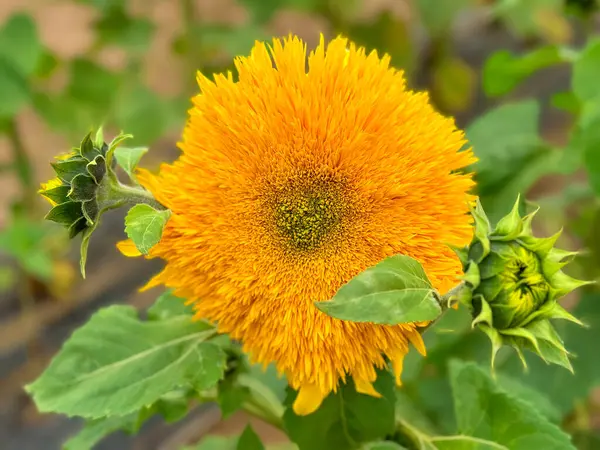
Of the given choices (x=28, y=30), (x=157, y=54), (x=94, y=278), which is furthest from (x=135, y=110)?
(x=157, y=54)

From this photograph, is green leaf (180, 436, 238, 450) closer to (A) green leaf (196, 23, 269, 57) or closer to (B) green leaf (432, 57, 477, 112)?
(A) green leaf (196, 23, 269, 57)

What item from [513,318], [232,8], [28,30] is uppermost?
[232,8]

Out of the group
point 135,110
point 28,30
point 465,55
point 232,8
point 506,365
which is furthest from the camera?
point 465,55

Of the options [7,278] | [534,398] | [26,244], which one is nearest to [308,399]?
[534,398]

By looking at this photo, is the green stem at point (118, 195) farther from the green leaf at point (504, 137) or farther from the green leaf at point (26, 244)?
the green leaf at point (26, 244)

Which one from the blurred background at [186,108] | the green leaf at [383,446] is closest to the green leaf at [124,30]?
the blurred background at [186,108]

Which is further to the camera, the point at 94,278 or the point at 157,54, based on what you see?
the point at 157,54

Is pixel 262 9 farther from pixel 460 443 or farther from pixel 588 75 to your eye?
pixel 460 443

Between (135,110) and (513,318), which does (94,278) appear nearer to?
(135,110)
